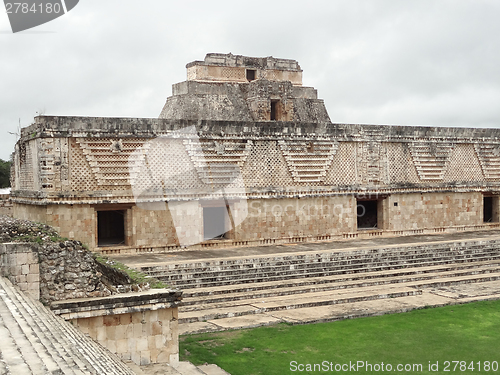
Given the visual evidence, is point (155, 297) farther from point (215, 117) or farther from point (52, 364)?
point (215, 117)

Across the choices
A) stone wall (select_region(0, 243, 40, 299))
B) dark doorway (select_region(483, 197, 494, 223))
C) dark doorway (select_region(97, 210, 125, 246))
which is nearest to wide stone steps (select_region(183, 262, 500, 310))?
stone wall (select_region(0, 243, 40, 299))

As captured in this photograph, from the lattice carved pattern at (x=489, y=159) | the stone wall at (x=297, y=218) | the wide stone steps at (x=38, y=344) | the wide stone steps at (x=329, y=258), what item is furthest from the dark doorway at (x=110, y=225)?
the lattice carved pattern at (x=489, y=159)

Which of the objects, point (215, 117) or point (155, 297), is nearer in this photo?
point (155, 297)

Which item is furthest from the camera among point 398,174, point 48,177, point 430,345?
point 398,174

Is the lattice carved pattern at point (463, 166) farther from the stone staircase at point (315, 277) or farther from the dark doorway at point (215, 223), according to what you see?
the dark doorway at point (215, 223)

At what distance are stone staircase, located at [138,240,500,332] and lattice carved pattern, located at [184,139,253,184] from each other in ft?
9.11

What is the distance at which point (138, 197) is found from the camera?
13359 millimetres

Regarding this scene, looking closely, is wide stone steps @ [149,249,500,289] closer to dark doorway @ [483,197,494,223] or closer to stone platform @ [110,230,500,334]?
stone platform @ [110,230,500,334]

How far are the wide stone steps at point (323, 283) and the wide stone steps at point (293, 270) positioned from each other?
0.24 m

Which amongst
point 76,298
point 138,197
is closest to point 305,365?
point 76,298

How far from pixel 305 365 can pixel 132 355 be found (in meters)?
2.15

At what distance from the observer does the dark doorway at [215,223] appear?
1522cm

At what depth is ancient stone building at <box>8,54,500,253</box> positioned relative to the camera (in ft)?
42.5

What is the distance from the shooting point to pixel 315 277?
12.0 meters
